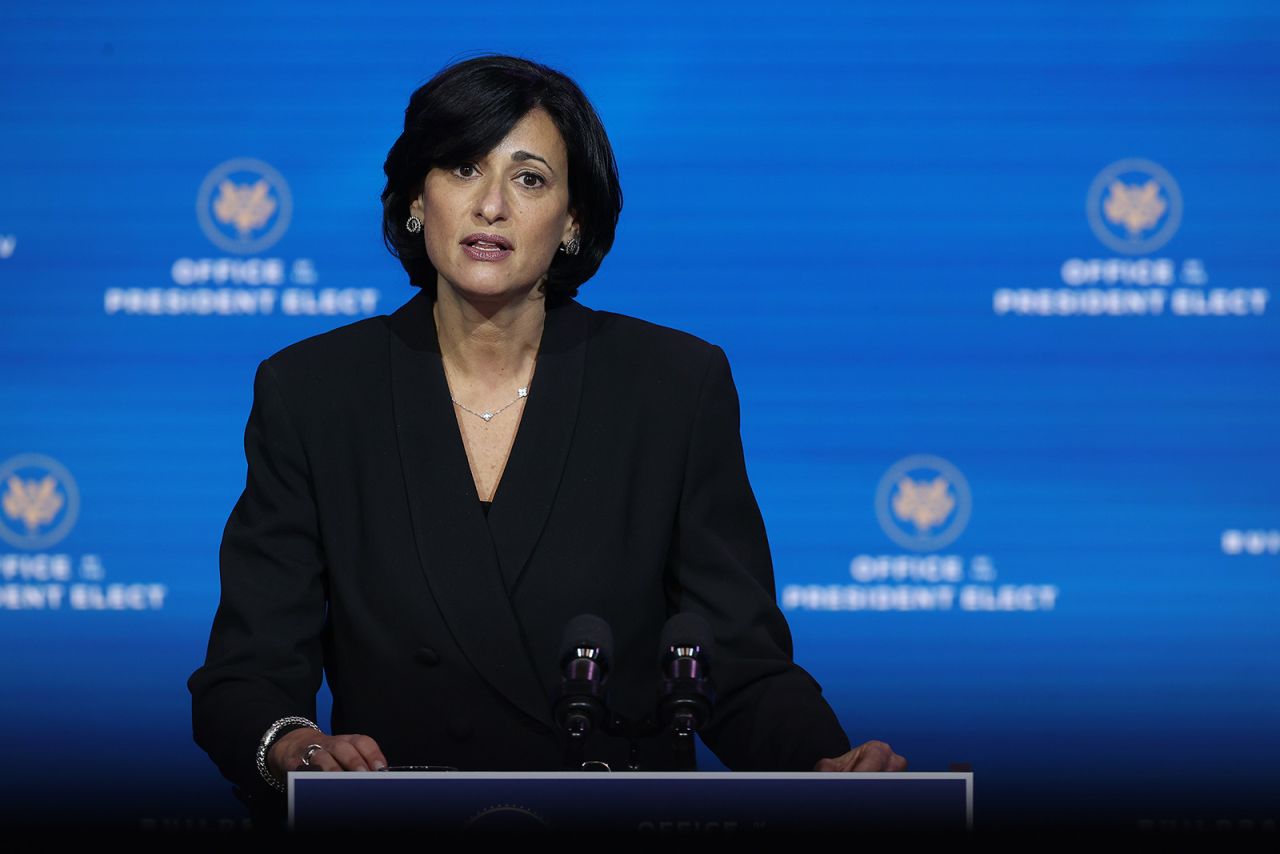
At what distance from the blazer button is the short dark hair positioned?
63 cm

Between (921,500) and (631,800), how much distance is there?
2253 mm

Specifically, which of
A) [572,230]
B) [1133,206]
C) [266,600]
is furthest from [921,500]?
[266,600]

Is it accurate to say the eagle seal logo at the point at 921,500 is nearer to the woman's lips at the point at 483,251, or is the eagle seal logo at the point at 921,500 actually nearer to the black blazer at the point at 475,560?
the black blazer at the point at 475,560

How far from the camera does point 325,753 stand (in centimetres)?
160

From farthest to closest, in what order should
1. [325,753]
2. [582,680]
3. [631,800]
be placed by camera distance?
[325,753] → [582,680] → [631,800]

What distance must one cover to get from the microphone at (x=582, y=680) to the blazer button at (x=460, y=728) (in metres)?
0.51

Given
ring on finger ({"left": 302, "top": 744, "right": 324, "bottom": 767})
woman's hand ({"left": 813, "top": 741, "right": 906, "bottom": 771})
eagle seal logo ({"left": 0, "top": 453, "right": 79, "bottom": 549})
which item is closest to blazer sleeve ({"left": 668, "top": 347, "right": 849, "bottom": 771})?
woman's hand ({"left": 813, "top": 741, "right": 906, "bottom": 771})

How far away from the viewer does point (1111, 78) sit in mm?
3391

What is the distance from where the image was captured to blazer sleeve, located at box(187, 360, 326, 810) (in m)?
1.88

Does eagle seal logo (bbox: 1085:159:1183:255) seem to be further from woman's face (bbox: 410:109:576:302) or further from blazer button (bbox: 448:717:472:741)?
blazer button (bbox: 448:717:472:741)

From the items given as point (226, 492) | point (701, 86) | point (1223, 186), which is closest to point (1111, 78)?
point (1223, 186)

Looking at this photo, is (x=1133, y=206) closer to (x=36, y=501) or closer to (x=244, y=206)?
(x=244, y=206)

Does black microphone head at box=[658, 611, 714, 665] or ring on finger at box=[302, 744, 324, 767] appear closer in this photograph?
black microphone head at box=[658, 611, 714, 665]

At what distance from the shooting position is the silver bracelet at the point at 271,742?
173cm
